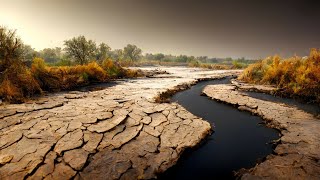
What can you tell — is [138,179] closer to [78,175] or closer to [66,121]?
[78,175]

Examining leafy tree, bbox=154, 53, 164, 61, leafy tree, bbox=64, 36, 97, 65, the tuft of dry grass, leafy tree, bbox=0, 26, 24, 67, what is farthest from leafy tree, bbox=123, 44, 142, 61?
leafy tree, bbox=0, 26, 24, 67

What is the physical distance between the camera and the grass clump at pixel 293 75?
27.7 feet

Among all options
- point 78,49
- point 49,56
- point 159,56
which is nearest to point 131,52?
point 159,56

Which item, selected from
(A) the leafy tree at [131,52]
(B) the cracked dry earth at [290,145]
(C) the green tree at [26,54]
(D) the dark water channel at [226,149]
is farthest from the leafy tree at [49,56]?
(B) the cracked dry earth at [290,145]

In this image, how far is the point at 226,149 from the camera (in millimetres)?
4680

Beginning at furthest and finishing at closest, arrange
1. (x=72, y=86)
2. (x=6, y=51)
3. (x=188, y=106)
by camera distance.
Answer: (x=72, y=86) → (x=6, y=51) → (x=188, y=106)

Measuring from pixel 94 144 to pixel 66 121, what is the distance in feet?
4.42

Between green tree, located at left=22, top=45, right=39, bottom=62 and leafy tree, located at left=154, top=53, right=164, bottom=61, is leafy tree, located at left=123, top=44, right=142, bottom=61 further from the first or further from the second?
green tree, located at left=22, top=45, right=39, bottom=62

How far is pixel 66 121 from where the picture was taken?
509cm

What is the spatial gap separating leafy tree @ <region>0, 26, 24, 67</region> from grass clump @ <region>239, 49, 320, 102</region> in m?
11.4

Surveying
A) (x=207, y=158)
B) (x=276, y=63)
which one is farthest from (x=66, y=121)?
(x=276, y=63)

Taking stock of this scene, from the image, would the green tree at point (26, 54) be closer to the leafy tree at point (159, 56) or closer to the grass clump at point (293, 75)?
the grass clump at point (293, 75)

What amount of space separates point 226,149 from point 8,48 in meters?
8.99

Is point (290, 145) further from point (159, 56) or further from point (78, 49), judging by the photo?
point (159, 56)
